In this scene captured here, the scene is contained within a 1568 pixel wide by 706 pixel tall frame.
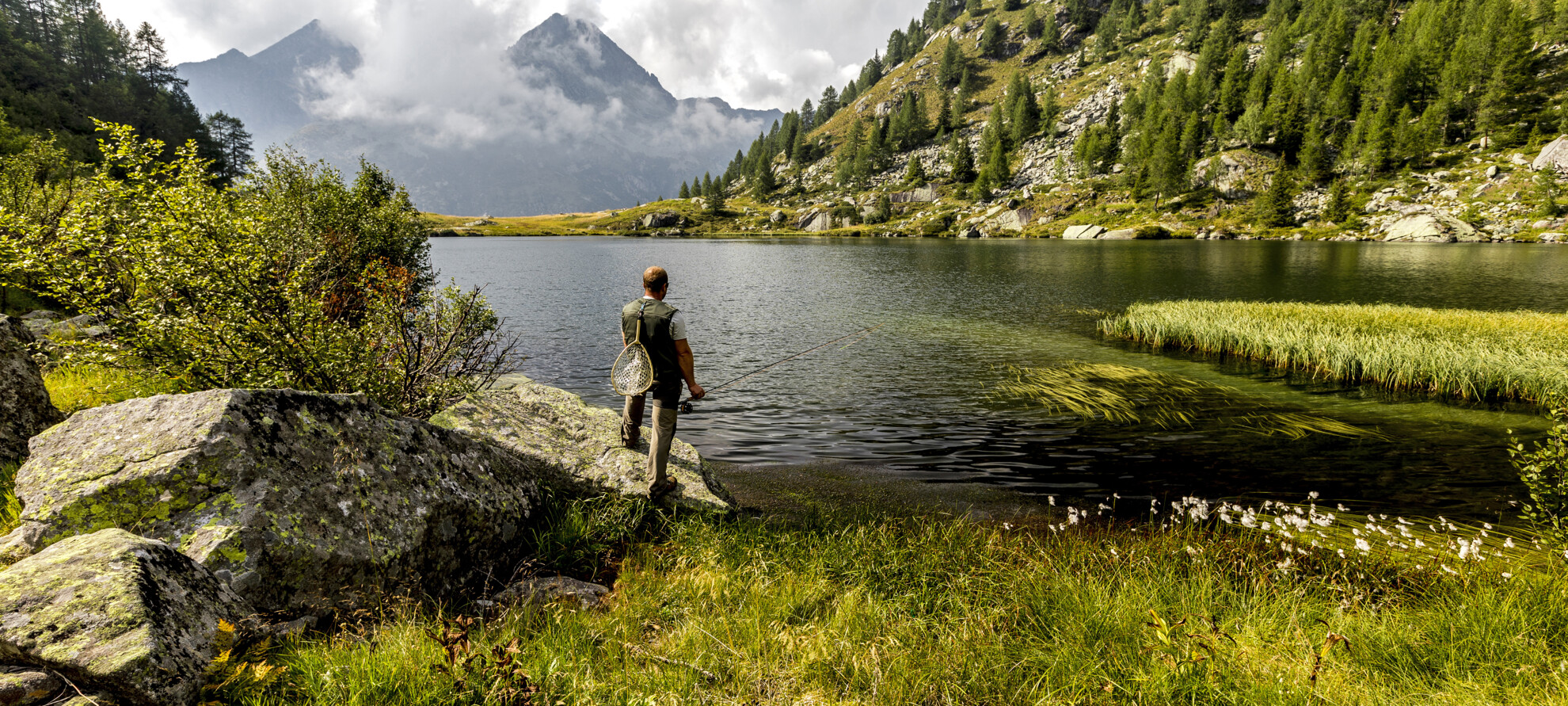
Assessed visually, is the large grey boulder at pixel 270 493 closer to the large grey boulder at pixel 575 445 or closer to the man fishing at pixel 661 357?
the large grey boulder at pixel 575 445

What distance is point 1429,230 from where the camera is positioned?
100000 mm

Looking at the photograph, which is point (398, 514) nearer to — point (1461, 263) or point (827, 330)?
point (827, 330)

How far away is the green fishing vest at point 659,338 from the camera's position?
943 cm

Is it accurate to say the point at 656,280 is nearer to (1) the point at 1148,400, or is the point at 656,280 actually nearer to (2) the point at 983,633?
(2) the point at 983,633

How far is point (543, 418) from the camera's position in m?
10.9

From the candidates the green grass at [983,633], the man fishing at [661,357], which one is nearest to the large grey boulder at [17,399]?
the green grass at [983,633]

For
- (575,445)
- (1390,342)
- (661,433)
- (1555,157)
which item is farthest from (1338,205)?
(575,445)

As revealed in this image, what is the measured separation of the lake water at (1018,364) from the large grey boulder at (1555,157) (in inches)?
2377

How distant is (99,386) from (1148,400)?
26.5 metres

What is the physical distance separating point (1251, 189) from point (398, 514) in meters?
173

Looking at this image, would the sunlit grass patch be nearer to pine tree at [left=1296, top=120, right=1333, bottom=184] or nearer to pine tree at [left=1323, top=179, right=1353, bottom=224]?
pine tree at [left=1323, top=179, right=1353, bottom=224]

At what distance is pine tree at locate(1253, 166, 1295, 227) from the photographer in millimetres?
123000

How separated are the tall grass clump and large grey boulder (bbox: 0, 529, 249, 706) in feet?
90.0

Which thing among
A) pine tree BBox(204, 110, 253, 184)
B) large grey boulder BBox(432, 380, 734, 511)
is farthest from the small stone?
pine tree BBox(204, 110, 253, 184)
